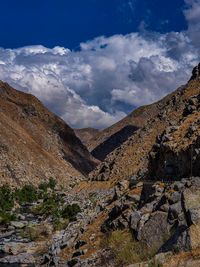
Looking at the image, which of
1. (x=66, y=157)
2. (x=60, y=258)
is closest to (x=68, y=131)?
(x=66, y=157)

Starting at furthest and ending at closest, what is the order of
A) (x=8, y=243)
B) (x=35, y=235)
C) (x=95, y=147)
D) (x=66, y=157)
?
1. (x=95, y=147)
2. (x=66, y=157)
3. (x=35, y=235)
4. (x=8, y=243)

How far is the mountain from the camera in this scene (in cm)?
2444

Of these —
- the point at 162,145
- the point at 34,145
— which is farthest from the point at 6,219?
the point at 34,145

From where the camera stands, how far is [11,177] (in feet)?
178

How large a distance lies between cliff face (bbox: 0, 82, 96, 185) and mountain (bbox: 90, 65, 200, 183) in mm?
19420

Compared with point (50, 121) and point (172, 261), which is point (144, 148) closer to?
point (172, 261)

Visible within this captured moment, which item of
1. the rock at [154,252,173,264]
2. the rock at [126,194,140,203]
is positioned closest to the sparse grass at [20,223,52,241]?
the rock at [126,194,140,203]

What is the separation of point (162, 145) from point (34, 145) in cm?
5882

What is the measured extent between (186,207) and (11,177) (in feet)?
170

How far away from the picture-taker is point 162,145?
2645cm

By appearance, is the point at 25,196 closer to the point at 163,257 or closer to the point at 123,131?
the point at 163,257

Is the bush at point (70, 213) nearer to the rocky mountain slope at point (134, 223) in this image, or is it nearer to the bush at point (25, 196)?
the rocky mountain slope at point (134, 223)

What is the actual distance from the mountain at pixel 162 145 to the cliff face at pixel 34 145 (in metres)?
19.4

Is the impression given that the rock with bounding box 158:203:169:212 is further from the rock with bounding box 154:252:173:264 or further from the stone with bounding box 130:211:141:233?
the rock with bounding box 154:252:173:264
